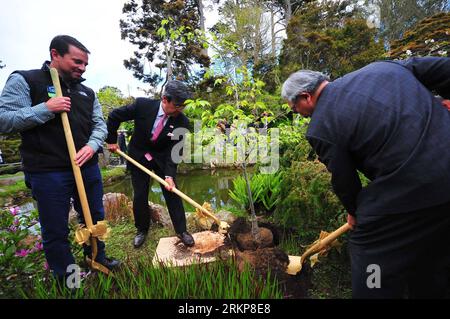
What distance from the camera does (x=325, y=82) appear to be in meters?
1.64

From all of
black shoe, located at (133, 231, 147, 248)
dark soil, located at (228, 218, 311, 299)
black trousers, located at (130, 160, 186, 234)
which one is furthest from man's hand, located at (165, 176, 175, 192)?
dark soil, located at (228, 218, 311, 299)

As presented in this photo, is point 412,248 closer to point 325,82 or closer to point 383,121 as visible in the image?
point 383,121

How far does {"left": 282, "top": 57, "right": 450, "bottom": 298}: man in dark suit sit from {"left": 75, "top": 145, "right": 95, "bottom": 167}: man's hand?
1716 mm

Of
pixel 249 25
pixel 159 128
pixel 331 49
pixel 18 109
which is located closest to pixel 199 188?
pixel 159 128

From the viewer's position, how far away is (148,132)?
3027mm

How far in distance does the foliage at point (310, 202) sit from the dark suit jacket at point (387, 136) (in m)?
0.96

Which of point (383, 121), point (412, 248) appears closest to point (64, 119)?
point (383, 121)

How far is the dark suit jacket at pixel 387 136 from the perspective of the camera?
1.32 metres

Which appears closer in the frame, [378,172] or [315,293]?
[378,172]

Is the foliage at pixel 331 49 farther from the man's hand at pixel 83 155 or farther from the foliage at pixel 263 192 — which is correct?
the man's hand at pixel 83 155

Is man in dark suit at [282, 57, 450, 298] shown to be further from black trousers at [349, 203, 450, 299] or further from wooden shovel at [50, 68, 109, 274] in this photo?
wooden shovel at [50, 68, 109, 274]

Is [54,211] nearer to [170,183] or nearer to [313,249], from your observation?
[170,183]

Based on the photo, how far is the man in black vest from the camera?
1.91 meters

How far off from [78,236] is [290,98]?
1.92m
